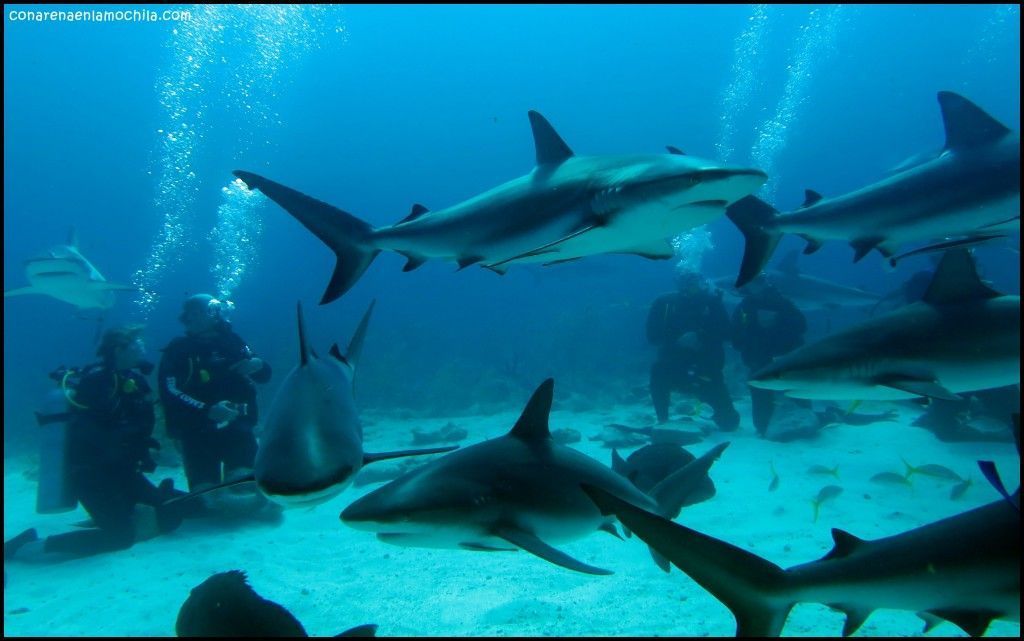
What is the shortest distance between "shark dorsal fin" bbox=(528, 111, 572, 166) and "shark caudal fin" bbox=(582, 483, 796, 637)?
2830mm

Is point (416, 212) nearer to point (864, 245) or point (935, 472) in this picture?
point (864, 245)

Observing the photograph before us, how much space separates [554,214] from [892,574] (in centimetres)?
251

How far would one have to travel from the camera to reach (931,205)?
337cm

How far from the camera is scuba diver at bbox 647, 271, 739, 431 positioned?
12.0 meters

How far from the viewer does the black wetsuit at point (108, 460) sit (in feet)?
22.6

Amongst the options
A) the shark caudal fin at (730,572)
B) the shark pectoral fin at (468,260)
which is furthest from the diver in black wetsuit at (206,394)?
the shark caudal fin at (730,572)

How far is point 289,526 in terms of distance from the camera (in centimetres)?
745

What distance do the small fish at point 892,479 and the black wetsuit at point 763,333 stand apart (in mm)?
3464

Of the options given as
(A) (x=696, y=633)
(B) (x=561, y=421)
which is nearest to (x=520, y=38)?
(B) (x=561, y=421)

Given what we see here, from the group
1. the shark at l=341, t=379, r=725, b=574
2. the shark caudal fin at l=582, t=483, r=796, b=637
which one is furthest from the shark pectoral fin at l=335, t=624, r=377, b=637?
the shark caudal fin at l=582, t=483, r=796, b=637

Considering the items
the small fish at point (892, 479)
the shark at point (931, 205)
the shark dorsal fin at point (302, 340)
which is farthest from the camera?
the small fish at point (892, 479)

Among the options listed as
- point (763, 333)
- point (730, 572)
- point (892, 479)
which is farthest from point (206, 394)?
point (763, 333)

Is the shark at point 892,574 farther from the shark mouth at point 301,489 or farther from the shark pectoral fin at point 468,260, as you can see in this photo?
the shark pectoral fin at point 468,260

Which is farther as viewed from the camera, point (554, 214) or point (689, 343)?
point (689, 343)
